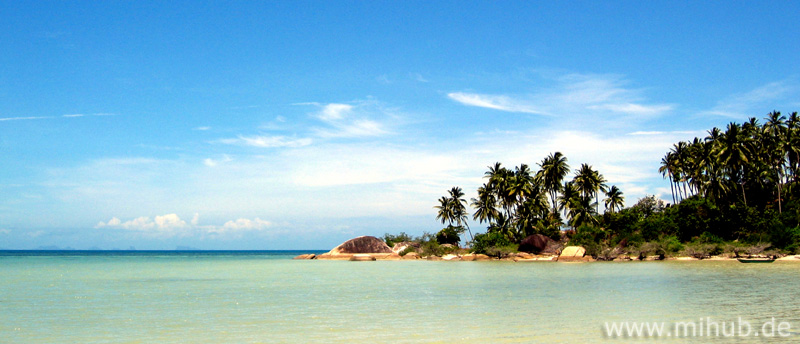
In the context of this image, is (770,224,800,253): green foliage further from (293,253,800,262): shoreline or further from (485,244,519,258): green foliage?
(485,244,519,258): green foliage

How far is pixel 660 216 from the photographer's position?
78750 millimetres

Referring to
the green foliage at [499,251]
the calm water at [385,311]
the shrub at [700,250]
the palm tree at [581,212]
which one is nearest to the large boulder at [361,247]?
the green foliage at [499,251]

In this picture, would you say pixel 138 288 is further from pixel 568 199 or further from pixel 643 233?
pixel 568 199

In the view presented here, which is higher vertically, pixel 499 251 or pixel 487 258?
pixel 499 251

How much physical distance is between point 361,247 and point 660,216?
46141 mm

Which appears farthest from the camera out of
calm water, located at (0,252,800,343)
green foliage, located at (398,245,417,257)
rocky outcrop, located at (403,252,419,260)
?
green foliage, located at (398,245,417,257)

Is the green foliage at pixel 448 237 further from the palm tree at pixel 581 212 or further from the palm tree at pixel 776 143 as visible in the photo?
the palm tree at pixel 776 143

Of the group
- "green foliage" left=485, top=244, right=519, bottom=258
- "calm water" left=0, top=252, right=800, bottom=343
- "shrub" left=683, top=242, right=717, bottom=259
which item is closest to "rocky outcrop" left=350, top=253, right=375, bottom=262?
"green foliage" left=485, top=244, right=519, bottom=258

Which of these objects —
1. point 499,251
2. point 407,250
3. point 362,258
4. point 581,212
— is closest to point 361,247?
point 362,258

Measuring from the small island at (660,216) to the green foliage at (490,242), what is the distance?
0.67ft

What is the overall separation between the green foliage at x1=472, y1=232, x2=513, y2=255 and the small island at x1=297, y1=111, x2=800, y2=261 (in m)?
0.20

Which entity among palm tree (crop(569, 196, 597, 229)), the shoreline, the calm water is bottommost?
the calm water

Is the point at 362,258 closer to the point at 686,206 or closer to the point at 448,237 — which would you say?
the point at 448,237

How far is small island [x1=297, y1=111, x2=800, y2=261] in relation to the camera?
218 feet
